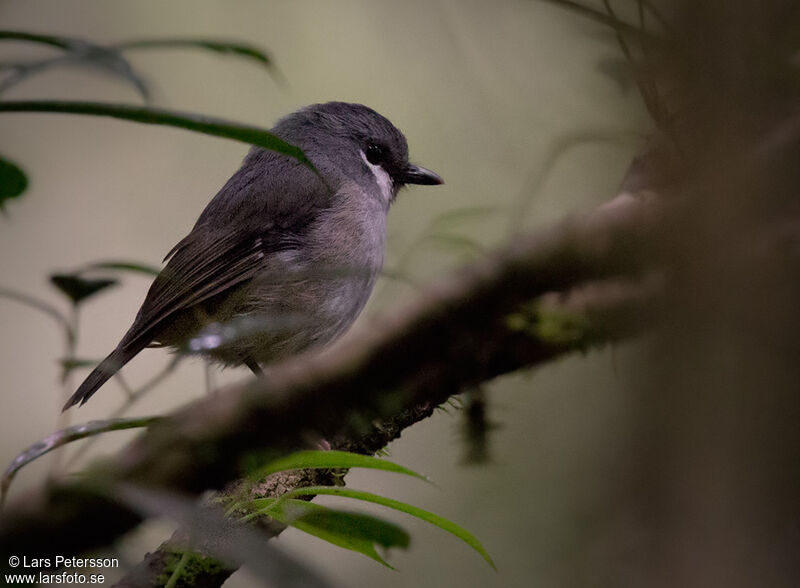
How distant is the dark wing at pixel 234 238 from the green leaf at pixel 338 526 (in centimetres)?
162

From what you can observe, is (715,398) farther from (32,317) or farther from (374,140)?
(32,317)

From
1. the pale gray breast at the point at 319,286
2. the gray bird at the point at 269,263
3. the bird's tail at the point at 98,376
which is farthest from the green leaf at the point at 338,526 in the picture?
the pale gray breast at the point at 319,286

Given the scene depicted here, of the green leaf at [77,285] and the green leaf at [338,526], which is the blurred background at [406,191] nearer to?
the green leaf at [338,526]

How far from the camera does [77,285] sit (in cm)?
164

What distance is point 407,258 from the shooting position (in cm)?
184

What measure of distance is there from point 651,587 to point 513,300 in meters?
2.20

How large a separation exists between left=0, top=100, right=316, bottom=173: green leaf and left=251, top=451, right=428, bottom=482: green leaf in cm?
54

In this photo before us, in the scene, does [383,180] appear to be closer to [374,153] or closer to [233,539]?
[374,153]

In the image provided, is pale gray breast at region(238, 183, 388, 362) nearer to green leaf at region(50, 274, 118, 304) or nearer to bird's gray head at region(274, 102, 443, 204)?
bird's gray head at region(274, 102, 443, 204)

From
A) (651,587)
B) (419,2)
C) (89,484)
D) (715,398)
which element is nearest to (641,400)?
(651,587)

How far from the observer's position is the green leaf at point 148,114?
1130 millimetres

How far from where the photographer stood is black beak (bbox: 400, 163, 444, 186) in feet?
13.3

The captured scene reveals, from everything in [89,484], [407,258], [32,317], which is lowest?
[89,484]

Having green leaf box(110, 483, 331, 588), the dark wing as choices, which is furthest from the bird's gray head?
green leaf box(110, 483, 331, 588)
